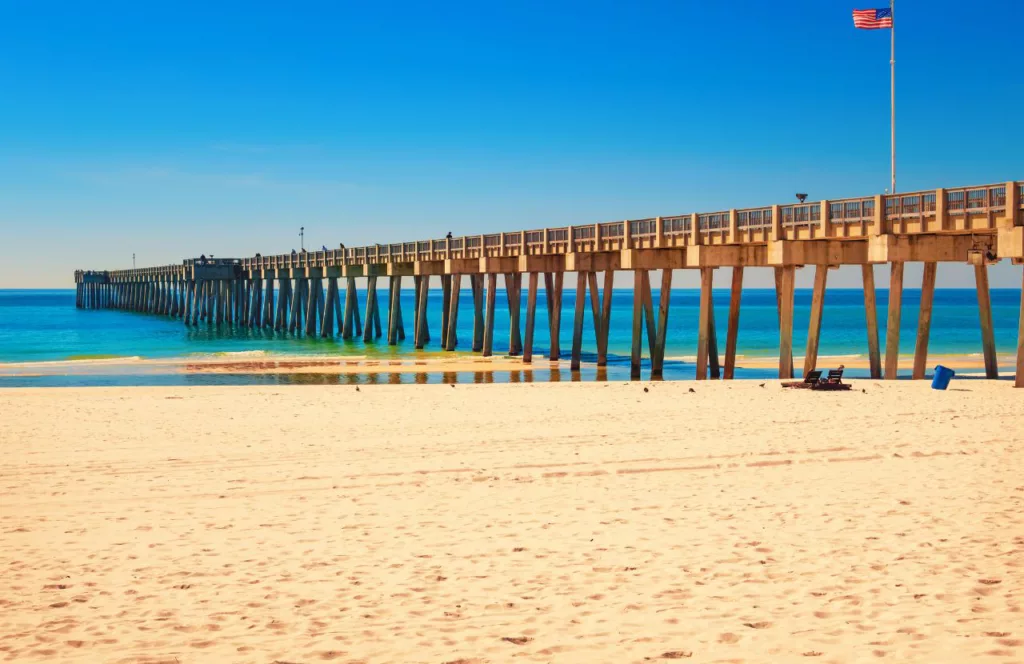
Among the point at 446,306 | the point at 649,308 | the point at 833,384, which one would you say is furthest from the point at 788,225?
the point at 446,306

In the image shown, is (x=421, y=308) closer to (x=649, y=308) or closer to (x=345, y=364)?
(x=345, y=364)

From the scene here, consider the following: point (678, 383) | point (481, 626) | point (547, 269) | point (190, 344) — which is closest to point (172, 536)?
point (481, 626)

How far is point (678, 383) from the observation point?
23422 mm

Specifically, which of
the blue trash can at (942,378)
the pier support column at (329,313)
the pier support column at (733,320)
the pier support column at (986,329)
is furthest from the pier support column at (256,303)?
the blue trash can at (942,378)

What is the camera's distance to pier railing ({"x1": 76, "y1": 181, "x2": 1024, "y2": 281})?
780 inches

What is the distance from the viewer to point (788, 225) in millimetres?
23828

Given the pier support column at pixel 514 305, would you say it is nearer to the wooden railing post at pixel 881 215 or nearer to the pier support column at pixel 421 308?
the pier support column at pixel 421 308

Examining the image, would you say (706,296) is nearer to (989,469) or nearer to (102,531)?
(989,469)

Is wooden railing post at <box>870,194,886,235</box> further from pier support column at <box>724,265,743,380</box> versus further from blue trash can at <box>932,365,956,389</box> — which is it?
A: pier support column at <box>724,265,743,380</box>

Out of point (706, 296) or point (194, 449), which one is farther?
point (706, 296)

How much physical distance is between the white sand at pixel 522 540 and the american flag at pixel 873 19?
12834mm

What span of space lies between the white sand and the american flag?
1283cm

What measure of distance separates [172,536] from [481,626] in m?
3.80

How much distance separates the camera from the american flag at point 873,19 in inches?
999
